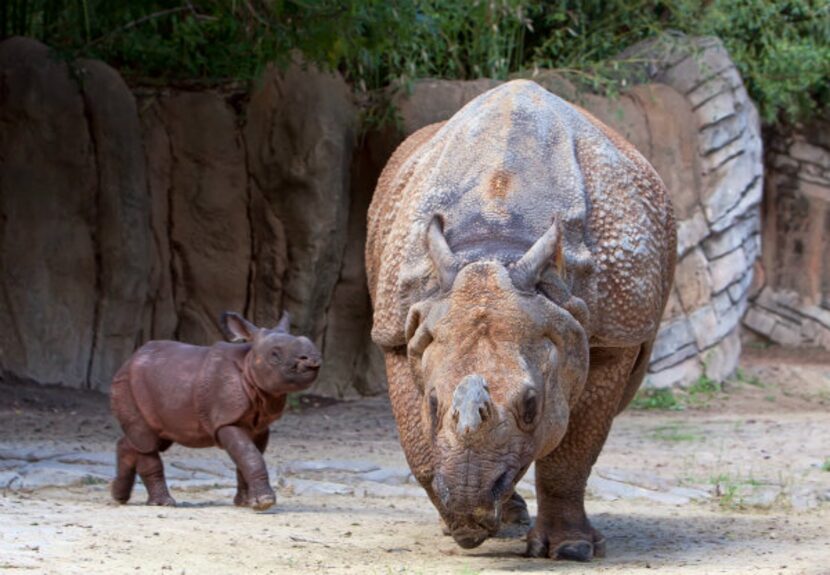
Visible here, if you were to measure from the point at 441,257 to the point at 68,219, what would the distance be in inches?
252

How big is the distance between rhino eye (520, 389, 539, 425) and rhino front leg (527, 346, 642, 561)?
3.11 ft

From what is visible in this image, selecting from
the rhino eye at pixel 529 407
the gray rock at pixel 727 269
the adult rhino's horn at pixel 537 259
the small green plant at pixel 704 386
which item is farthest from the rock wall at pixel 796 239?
the rhino eye at pixel 529 407

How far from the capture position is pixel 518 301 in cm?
514

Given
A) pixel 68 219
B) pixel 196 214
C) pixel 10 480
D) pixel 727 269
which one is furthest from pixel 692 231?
pixel 10 480

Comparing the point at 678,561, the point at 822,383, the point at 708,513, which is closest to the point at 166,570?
the point at 678,561

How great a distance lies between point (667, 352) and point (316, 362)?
653cm

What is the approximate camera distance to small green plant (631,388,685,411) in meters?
12.4

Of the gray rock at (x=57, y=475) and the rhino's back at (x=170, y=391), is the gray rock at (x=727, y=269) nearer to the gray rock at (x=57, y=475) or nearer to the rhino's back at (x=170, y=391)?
the gray rock at (x=57, y=475)

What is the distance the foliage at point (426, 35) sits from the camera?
32.4 ft

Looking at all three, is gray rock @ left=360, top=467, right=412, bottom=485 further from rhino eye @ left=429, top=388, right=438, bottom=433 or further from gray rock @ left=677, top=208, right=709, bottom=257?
gray rock @ left=677, top=208, right=709, bottom=257

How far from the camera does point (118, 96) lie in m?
11.4

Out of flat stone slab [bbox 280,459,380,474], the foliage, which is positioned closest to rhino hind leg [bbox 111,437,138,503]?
flat stone slab [bbox 280,459,380,474]

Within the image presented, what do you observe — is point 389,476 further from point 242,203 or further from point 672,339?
point 672,339

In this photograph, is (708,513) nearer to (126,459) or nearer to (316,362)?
(316,362)
